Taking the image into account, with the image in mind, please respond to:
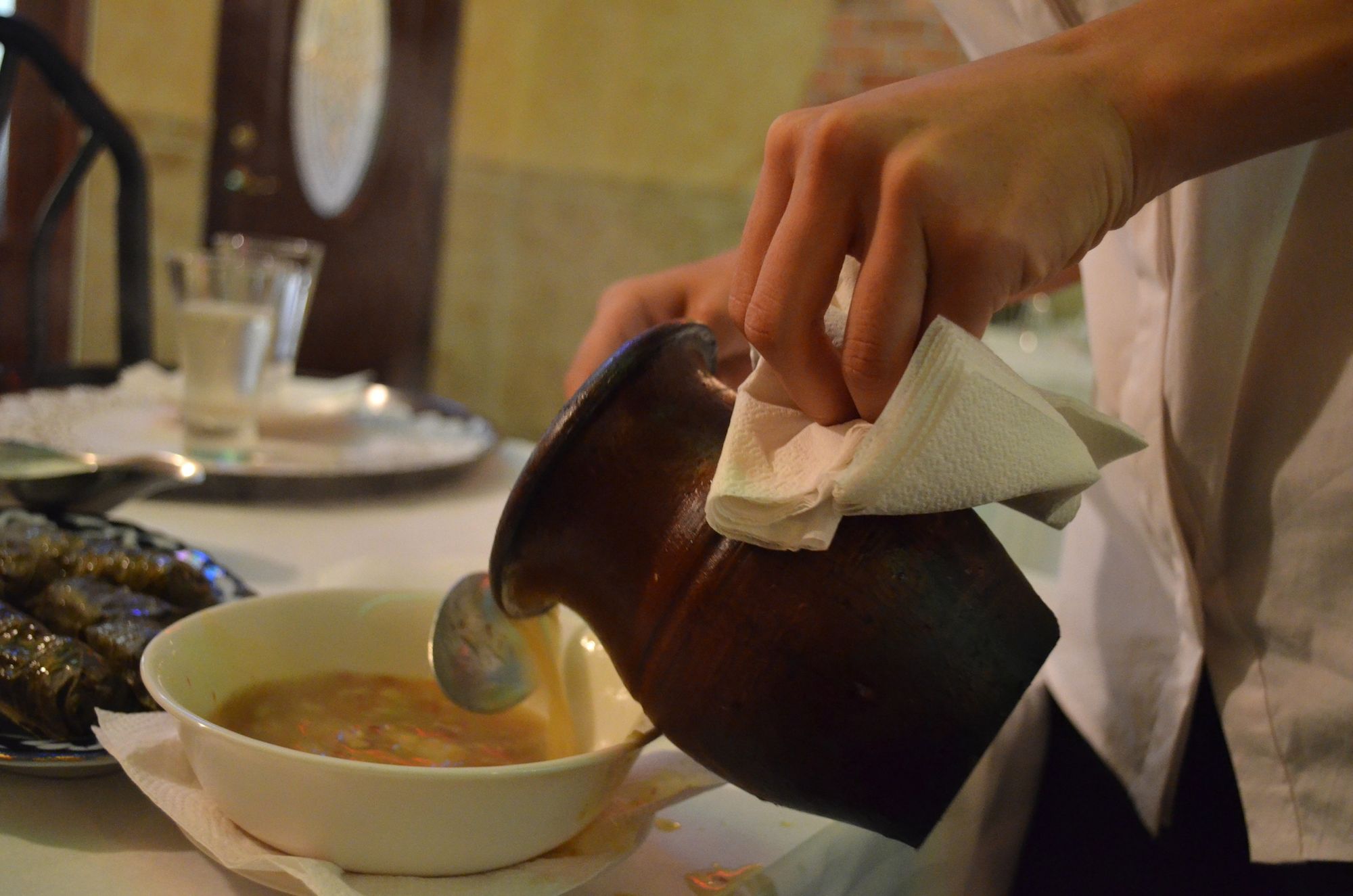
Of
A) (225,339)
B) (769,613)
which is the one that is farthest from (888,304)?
(225,339)

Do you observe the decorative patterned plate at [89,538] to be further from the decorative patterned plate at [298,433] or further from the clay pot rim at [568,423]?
the decorative patterned plate at [298,433]

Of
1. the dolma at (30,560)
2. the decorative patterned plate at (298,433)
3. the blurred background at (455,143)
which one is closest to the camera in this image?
the dolma at (30,560)

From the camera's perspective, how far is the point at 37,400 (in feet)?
4.62

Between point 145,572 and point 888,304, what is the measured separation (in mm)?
496

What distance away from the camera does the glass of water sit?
4.46 ft

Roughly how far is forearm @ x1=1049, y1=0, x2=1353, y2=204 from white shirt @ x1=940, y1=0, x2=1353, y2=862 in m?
0.15

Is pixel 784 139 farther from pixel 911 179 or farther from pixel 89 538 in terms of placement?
pixel 89 538

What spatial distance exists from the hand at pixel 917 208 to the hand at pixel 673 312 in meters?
0.26

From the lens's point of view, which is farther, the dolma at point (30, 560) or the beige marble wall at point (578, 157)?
the beige marble wall at point (578, 157)

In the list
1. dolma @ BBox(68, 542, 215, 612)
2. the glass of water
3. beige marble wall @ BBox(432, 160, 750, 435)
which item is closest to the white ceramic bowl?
dolma @ BBox(68, 542, 215, 612)

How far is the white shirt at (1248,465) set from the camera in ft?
2.06

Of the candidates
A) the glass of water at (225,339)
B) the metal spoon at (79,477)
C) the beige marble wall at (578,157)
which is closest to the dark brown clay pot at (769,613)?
the metal spoon at (79,477)

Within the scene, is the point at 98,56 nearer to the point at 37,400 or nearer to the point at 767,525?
the point at 37,400

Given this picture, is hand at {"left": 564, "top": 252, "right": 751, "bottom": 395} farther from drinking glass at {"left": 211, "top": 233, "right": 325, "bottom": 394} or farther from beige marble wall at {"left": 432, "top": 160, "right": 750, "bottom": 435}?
beige marble wall at {"left": 432, "top": 160, "right": 750, "bottom": 435}
